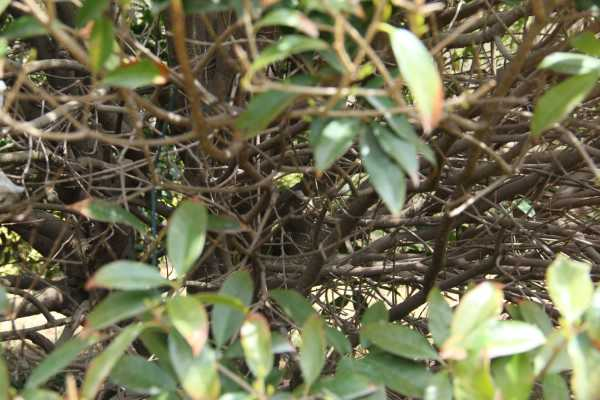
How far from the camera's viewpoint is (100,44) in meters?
0.77

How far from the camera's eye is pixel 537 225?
177 cm

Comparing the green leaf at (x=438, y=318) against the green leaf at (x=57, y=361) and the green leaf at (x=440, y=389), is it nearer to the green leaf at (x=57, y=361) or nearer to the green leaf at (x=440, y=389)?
the green leaf at (x=440, y=389)

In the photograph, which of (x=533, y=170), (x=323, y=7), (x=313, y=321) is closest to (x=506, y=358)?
(x=313, y=321)

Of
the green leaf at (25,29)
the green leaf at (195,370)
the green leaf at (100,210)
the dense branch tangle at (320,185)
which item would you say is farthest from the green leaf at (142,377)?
the green leaf at (25,29)

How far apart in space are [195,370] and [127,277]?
5.0 inches

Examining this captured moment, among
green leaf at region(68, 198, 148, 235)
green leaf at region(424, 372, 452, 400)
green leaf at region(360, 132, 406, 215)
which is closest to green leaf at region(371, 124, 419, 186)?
green leaf at region(360, 132, 406, 215)

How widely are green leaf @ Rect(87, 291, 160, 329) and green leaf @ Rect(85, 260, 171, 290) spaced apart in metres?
0.02

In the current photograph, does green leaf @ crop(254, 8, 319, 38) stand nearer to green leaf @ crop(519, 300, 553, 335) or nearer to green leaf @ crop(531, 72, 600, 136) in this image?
green leaf @ crop(531, 72, 600, 136)

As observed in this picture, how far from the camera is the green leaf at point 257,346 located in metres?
0.80

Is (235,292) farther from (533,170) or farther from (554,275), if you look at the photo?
(533,170)

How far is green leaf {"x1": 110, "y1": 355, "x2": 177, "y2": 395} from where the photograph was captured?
2.86 feet

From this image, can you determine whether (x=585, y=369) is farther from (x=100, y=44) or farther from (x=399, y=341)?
(x=100, y=44)

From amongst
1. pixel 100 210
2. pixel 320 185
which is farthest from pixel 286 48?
pixel 320 185

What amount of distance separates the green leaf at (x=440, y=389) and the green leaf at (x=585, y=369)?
137 mm
